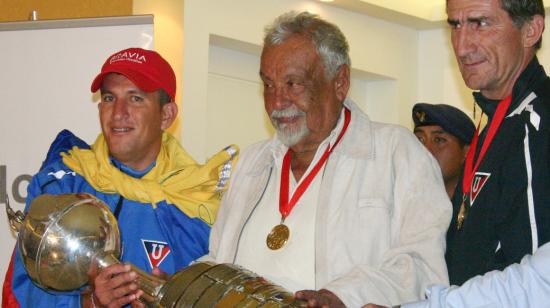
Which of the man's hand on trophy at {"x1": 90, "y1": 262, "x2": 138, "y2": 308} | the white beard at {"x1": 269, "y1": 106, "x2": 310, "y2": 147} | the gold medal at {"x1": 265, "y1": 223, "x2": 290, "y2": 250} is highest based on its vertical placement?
the white beard at {"x1": 269, "y1": 106, "x2": 310, "y2": 147}

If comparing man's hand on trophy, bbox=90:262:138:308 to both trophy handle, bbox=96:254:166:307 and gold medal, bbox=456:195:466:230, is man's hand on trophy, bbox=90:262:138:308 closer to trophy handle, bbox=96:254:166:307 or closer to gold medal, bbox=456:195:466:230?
trophy handle, bbox=96:254:166:307

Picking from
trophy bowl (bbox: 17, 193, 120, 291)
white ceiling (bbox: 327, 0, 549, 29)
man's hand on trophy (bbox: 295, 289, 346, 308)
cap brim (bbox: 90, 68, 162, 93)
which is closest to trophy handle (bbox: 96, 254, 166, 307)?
trophy bowl (bbox: 17, 193, 120, 291)

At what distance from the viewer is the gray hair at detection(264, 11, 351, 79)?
3250mm

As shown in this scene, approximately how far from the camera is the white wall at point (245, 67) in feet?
24.0

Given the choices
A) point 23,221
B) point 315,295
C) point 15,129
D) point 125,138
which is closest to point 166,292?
point 315,295

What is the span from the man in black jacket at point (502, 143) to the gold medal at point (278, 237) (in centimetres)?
53

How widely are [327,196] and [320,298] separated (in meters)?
0.53

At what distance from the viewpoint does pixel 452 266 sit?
8.98 feet

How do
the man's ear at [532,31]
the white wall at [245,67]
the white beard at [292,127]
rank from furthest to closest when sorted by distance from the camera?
the white wall at [245,67] → the white beard at [292,127] → the man's ear at [532,31]

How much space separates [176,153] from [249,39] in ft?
13.6

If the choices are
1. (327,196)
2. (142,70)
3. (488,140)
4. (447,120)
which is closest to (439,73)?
(447,120)

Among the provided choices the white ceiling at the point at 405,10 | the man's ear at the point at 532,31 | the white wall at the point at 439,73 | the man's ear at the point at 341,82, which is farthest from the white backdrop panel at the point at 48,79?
the white wall at the point at 439,73

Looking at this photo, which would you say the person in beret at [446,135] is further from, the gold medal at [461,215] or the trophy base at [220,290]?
the trophy base at [220,290]

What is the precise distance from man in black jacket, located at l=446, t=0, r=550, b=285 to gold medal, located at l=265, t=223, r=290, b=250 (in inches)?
21.0
